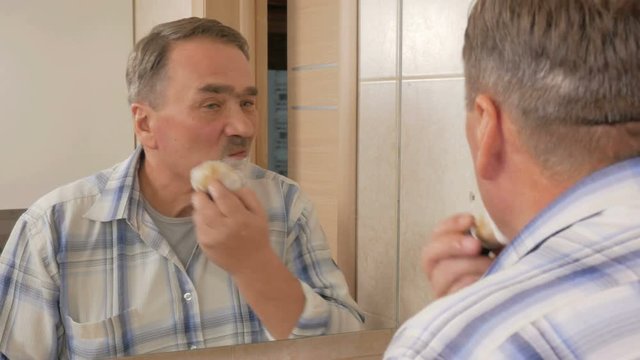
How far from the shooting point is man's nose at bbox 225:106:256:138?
1093 mm

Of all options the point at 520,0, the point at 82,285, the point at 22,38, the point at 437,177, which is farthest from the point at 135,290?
the point at 520,0

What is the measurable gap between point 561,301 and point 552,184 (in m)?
0.14

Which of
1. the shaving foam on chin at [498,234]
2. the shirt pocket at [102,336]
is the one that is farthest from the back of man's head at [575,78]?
the shirt pocket at [102,336]

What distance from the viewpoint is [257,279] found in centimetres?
112

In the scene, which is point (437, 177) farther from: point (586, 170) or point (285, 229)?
point (586, 170)

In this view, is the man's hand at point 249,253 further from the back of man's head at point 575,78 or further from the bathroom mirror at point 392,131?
the back of man's head at point 575,78

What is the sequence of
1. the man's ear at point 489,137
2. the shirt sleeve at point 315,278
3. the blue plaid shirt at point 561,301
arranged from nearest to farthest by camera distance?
the blue plaid shirt at point 561,301
the man's ear at point 489,137
the shirt sleeve at point 315,278

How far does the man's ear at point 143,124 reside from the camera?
1.04 m

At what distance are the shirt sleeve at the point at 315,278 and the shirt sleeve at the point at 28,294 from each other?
0.99ft

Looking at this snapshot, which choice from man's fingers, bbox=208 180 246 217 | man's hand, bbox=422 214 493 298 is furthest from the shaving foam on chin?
man's fingers, bbox=208 180 246 217

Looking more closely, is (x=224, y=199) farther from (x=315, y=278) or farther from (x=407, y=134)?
(x=407, y=134)

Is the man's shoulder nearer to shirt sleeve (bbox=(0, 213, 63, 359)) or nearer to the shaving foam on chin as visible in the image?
shirt sleeve (bbox=(0, 213, 63, 359))

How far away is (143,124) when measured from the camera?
105 cm

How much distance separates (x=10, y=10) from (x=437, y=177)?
622 millimetres
